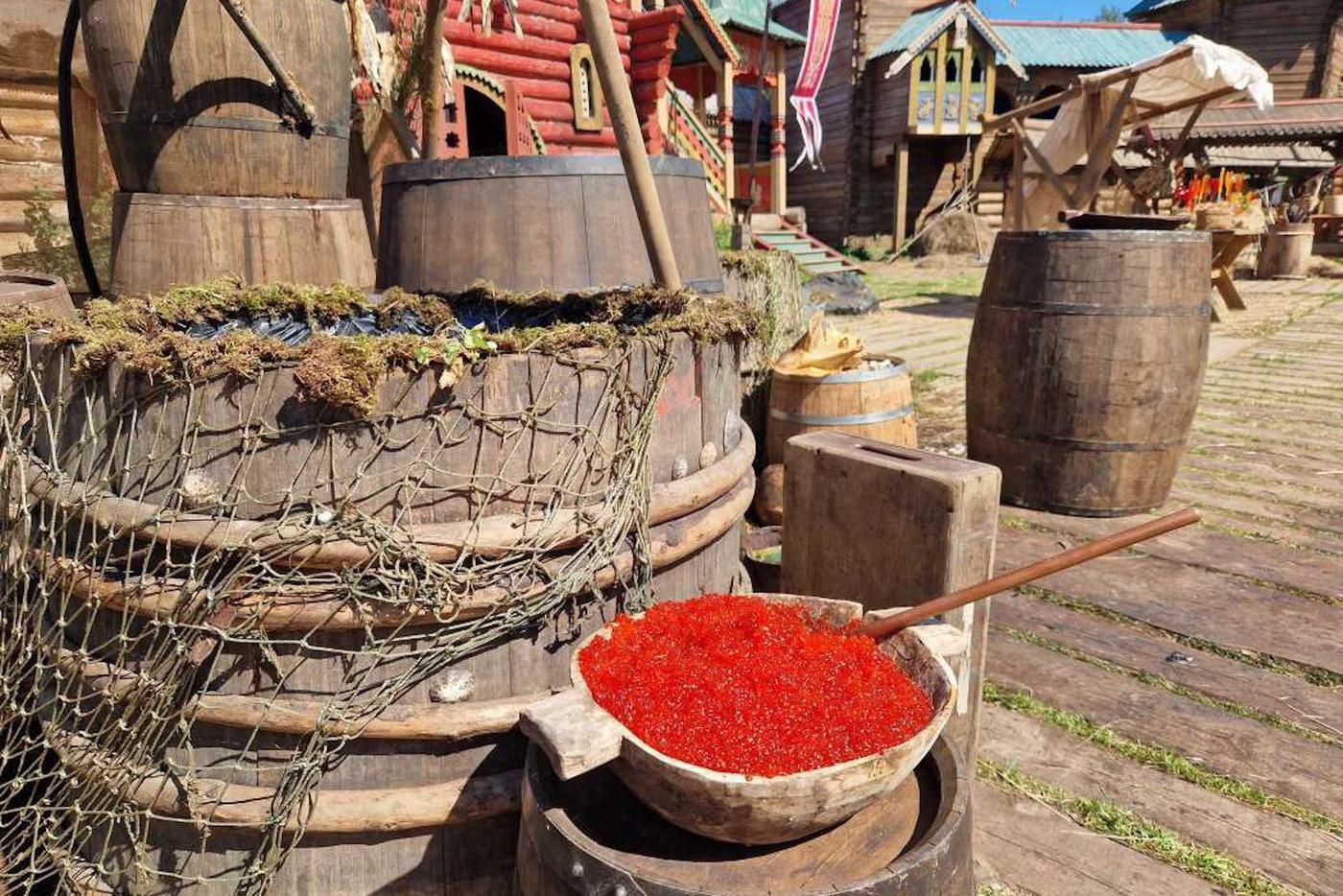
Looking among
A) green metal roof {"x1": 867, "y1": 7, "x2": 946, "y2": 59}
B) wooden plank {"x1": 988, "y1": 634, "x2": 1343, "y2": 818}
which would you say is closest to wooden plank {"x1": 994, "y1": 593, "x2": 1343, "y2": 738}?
wooden plank {"x1": 988, "y1": 634, "x2": 1343, "y2": 818}

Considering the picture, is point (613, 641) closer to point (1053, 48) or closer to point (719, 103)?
point (719, 103)

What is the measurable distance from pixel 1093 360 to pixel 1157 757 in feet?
6.49

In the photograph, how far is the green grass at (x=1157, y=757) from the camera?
2.19 metres

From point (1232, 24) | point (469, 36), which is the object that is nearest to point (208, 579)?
point (469, 36)

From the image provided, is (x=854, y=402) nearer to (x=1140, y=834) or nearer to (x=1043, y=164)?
(x=1140, y=834)

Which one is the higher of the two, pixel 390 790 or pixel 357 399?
pixel 357 399

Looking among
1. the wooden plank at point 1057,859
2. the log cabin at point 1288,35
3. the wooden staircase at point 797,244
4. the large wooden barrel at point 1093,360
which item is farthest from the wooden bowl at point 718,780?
the log cabin at point 1288,35

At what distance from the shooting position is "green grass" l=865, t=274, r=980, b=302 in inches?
542

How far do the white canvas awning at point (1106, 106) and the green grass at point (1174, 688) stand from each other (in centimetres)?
728

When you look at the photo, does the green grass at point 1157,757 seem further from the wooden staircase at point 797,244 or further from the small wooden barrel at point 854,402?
the wooden staircase at point 797,244

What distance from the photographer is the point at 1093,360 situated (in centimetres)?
385

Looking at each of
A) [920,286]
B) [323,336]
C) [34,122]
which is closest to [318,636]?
[323,336]

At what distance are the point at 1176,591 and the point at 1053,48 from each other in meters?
25.7

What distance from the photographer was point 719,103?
1512 cm
